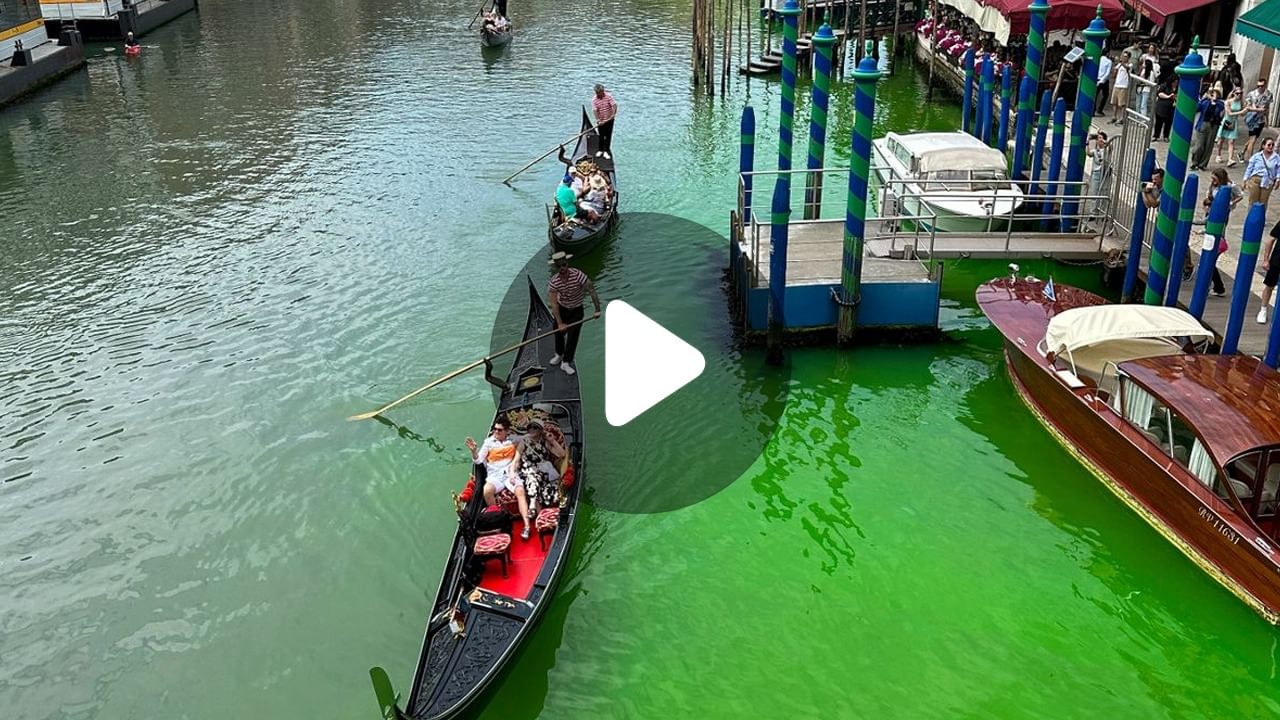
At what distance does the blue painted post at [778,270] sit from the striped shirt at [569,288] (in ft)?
8.47

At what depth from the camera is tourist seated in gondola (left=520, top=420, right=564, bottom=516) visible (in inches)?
401

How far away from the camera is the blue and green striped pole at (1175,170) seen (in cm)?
1250

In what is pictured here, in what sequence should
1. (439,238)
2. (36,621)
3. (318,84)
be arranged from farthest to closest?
(318,84) → (439,238) → (36,621)

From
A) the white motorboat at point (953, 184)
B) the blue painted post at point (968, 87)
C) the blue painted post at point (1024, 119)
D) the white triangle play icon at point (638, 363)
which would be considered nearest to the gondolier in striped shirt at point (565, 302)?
the white triangle play icon at point (638, 363)

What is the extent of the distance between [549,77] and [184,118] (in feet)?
36.0

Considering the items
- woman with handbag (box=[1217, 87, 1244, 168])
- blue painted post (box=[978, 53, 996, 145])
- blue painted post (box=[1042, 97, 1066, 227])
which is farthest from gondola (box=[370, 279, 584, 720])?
woman with handbag (box=[1217, 87, 1244, 168])

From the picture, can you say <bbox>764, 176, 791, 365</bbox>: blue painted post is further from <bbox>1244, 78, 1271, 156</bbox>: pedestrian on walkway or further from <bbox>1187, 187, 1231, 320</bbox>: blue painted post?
<bbox>1244, 78, 1271, 156</bbox>: pedestrian on walkway

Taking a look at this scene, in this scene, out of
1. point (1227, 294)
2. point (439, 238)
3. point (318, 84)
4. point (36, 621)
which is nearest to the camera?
point (36, 621)

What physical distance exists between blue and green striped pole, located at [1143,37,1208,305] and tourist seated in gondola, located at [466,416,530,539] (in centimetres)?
873

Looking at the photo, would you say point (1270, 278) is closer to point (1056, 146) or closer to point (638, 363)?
point (1056, 146)

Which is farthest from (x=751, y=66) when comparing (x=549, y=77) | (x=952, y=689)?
(x=952, y=689)

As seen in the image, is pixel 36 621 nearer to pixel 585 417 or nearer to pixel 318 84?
pixel 585 417

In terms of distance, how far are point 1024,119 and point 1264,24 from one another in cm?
389

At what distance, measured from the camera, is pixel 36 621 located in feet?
32.9
